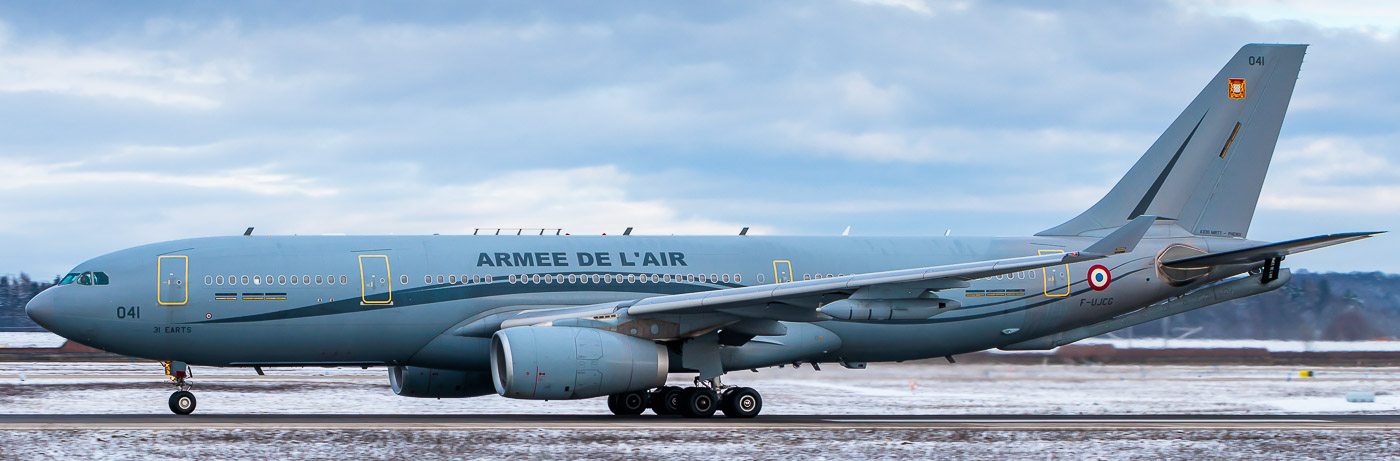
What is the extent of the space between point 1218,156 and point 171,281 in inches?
750

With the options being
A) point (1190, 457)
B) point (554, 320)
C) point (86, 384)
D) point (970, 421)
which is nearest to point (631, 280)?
point (554, 320)

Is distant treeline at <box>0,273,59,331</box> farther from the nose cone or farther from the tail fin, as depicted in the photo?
the tail fin

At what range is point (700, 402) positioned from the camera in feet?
73.4

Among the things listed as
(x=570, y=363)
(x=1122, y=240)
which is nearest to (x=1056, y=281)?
(x=1122, y=240)

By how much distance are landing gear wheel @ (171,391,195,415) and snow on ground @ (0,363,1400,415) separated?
2.14 metres

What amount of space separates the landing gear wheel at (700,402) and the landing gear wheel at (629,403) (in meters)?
0.97

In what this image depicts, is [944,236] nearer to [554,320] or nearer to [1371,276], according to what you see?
[554,320]

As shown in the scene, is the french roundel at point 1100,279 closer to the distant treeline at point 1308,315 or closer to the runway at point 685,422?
the runway at point 685,422

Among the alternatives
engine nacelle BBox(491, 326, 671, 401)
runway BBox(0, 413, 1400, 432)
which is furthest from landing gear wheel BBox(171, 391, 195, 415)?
engine nacelle BBox(491, 326, 671, 401)

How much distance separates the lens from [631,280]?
78.4 feet

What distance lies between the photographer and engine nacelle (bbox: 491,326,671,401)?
20.4m

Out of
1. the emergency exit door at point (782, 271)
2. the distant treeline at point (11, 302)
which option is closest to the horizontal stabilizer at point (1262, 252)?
the emergency exit door at point (782, 271)

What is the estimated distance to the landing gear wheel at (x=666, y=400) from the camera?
2286 centimetres

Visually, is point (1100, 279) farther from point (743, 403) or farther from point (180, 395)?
point (180, 395)
